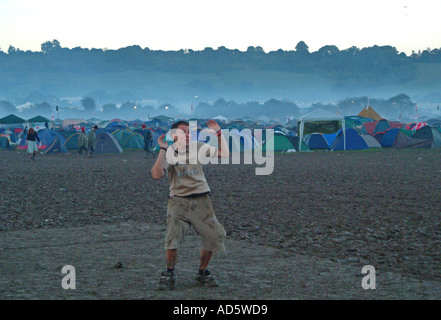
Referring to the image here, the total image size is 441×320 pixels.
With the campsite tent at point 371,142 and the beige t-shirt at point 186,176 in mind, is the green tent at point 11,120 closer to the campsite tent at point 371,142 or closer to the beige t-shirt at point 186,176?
the campsite tent at point 371,142

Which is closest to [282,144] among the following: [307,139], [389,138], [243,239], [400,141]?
[307,139]

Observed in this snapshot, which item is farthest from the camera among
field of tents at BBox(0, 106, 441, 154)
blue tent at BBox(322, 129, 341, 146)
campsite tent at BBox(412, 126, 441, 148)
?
campsite tent at BBox(412, 126, 441, 148)

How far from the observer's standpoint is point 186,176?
6.66 metres

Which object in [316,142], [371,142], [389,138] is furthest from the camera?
[389,138]

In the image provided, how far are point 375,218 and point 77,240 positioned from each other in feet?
18.4

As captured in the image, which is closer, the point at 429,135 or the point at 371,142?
the point at 429,135

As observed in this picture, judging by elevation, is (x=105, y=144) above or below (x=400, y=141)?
above

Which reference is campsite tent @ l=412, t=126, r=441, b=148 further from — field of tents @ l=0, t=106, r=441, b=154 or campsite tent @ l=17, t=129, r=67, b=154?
campsite tent @ l=17, t=129, r=67, b=154

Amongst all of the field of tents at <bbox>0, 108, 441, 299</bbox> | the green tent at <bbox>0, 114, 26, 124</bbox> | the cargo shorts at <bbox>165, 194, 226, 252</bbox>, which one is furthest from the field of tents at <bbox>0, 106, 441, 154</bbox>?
the cargo shorts at <bbox>165, 194, 226, 252</bbox>

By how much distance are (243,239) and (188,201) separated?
10.4 feet

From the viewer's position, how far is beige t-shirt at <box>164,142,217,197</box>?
6.63 meters

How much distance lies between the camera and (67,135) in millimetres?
42781

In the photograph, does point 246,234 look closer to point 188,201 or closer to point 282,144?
point 188,201
